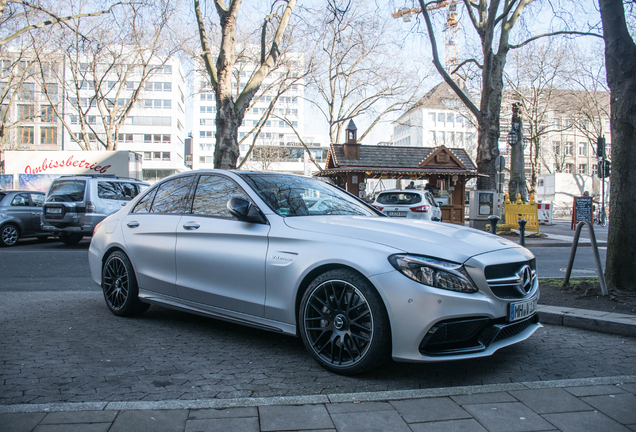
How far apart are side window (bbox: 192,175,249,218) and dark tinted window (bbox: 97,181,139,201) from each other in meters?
9.23

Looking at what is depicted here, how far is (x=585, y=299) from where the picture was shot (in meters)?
5.70

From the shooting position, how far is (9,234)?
1321 cm

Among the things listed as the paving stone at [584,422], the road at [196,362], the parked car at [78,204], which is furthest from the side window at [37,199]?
the paving stone at [584,422]

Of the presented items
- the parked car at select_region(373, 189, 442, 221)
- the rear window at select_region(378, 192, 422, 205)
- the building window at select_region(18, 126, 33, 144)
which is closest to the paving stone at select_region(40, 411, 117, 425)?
the parked car at select_region(373, 189, 442, 221)

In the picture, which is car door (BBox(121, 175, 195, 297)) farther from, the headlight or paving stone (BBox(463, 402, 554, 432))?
paving stone (BBox(463, 402, 554, 432))

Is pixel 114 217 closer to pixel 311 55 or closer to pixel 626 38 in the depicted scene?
pixel 626 38

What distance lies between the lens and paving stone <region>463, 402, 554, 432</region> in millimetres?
2604

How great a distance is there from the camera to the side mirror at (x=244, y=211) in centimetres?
388

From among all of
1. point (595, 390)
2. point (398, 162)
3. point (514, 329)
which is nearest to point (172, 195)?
A: point (514, 329)

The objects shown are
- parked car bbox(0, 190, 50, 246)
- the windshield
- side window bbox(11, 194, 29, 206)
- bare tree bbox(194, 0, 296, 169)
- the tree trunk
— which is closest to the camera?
the windshield

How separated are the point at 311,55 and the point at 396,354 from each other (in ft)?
91.7

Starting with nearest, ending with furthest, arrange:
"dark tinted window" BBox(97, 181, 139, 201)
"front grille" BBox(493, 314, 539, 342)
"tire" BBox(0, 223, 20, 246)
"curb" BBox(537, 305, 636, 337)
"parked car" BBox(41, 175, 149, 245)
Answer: "front grille" BBox(493, 314, 539, 342) → "curb" BBox(537, 305, 636, 337) → "parked car" BBox(41, 175, 149, 245) → "dark tinted window" BBox(97, 181, 139, 201) → "tire" BBox(0, 223, 20, 246)

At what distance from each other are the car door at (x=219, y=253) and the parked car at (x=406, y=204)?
1201cm

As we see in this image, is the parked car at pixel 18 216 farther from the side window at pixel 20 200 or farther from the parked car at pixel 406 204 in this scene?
the parked car at pixel 406 204
